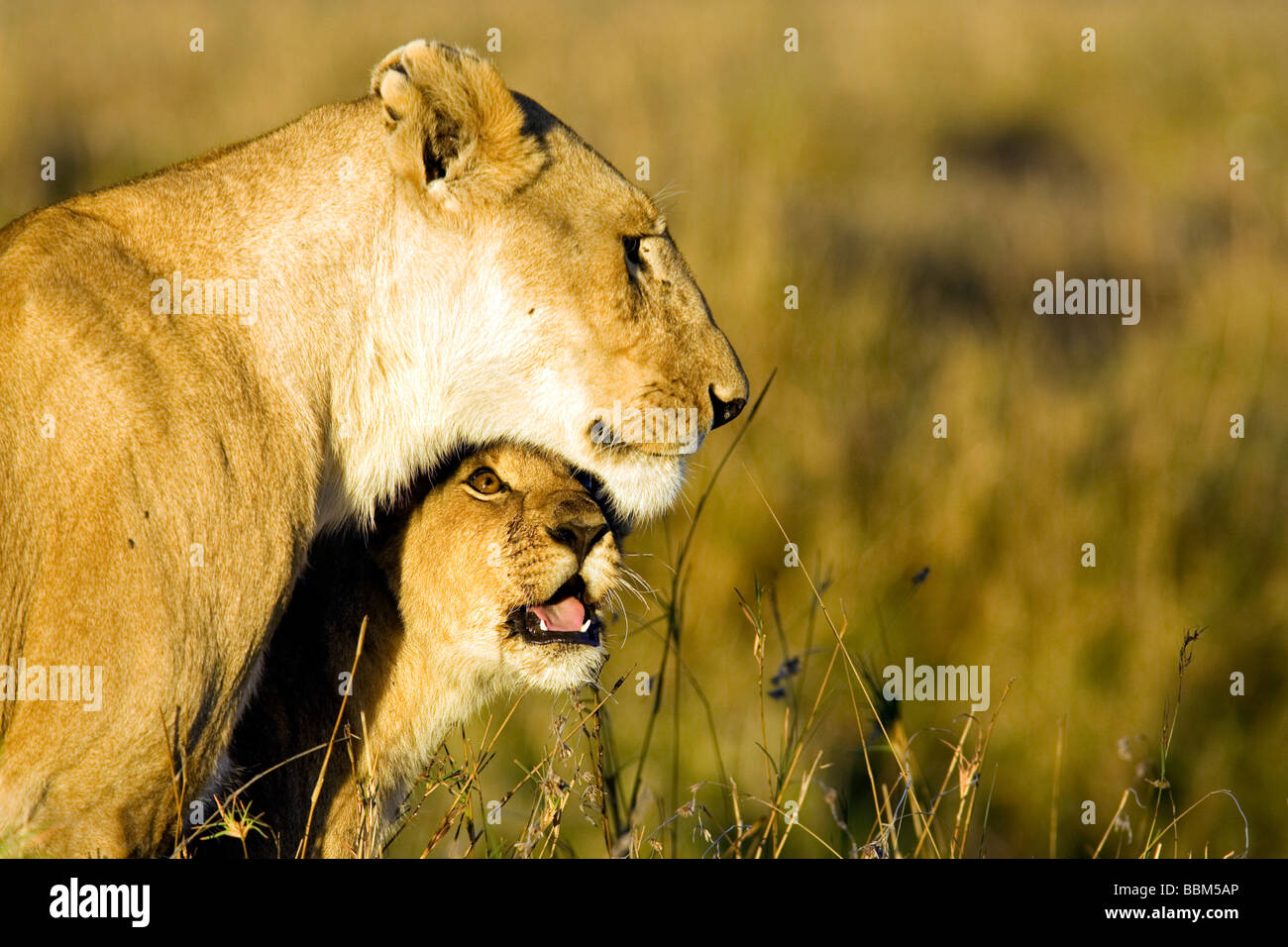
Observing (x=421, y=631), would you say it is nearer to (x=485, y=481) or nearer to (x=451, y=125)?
(x=485, y=481)

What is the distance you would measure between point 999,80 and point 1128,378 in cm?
707

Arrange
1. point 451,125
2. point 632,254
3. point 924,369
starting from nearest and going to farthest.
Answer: point 451,125 → point 632,254 → point 924,369

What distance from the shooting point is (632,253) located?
12.6 feet

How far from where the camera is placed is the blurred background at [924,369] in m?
6.25

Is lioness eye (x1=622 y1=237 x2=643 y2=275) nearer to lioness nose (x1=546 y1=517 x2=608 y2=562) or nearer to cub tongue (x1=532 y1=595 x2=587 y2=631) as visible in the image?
lioness nose (x1=546 y1=517 x2=608 y2=562)

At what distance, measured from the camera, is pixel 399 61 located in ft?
11.8

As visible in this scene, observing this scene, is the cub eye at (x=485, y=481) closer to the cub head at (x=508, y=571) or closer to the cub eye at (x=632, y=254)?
the cub head at (x=508, y=571)

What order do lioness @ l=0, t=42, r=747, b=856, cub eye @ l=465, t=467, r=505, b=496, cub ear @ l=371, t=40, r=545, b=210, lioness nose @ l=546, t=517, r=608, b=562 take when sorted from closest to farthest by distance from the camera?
1. lioness @ l=0, t=42, r=747, b=856
2. cub ear @ l=371, t=40, r=545, b=210
3. lioness nose @ l=546, t=517, r=608, b=562
4. cub eye @ l=465, t=467, r=505, b=496

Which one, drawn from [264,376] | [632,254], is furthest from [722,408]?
[264,376]

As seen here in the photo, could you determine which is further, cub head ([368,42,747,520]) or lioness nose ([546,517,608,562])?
lioness nose ([546,517,608,562])

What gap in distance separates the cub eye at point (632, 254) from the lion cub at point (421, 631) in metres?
0.59

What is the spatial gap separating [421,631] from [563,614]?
1.29 ft

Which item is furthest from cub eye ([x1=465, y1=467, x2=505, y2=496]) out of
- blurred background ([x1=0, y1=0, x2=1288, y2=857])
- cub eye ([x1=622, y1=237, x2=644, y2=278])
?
cub eye ([x1=622, y1=237, x2=644, y2=278])

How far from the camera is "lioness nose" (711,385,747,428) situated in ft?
12.8
